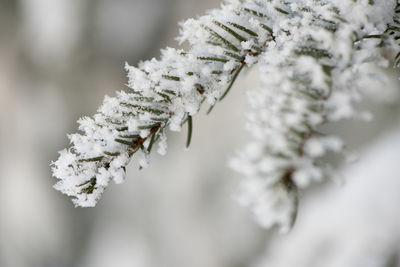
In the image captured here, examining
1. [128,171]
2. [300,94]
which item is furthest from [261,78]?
[128,171]

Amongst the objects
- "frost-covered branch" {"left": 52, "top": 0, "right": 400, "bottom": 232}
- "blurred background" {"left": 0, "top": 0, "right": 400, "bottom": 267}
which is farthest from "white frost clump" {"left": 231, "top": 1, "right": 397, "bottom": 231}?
"blurred background" {"left": 0, "top": 0, "right": 400, "bottom": 267}

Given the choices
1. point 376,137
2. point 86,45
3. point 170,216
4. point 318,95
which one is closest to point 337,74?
point 318,95

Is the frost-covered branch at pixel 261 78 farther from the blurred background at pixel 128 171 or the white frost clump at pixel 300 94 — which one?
the blurred background at pixel 128 171

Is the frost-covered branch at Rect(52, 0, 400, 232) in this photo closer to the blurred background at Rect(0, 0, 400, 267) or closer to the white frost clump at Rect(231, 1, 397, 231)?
the white frost clump at Rect(231, 1, 397, 231)

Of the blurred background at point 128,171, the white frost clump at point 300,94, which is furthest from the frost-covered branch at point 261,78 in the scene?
the blurred background at point 128,171

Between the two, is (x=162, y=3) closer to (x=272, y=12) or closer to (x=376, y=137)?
(x=376, y=137)

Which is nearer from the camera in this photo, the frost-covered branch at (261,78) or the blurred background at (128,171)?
the frost-covered branch at (261,78)
